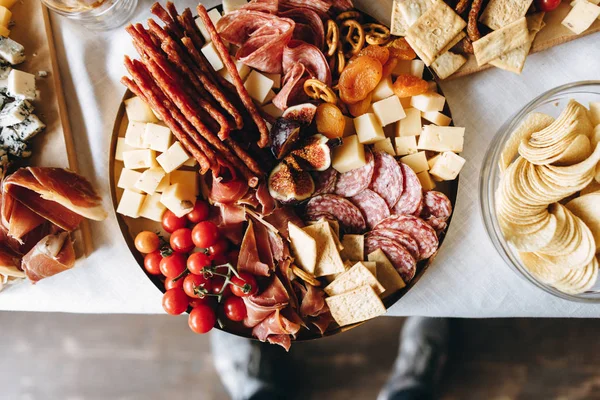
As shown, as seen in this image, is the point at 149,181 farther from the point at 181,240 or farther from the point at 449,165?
the point at 449,165

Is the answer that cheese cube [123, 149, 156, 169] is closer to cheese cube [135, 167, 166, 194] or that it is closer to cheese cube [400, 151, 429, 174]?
cheese cube [135, 167, 166, 194]

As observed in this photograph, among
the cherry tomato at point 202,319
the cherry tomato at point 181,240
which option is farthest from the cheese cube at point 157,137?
the cherry tomato at point 202,319

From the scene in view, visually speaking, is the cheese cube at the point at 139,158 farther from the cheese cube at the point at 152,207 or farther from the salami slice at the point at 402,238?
the salami slice at the point at 402,238

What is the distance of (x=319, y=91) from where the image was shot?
3.99 feet

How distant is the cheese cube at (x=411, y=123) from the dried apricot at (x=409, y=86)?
2.2 inches

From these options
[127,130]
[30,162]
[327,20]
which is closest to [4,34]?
[30,162]

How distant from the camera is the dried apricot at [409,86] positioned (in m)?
1.21

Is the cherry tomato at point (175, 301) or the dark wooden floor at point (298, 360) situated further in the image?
the dark wooden floor at point (298, 360)

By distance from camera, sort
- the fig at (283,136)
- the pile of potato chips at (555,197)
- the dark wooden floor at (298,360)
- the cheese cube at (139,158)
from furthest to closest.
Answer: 1. the dark wooden floor at (298,360)
2. the cheese cube at (139,158)
3. the fig at (283,136)
4. the pile of potato chips at (555,197)

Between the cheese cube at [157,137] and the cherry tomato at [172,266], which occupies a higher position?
the cheese cube at [157,137]

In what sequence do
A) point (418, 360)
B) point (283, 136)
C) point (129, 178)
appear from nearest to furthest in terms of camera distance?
point (283, 136) → point (129, 178) → point (418, 360)

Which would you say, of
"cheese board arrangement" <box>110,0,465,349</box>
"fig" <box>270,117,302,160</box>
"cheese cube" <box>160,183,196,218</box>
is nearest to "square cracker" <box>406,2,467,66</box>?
"cheese board arrangement" <box>110,0,465,349</box>

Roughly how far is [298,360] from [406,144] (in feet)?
3.41

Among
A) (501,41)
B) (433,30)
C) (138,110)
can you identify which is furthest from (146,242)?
(501,41)
